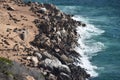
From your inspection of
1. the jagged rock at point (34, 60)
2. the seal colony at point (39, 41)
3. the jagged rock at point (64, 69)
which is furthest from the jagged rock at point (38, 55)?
the jagged rock at point (64, 69)

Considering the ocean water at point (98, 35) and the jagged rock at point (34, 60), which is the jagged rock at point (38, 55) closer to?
the jagged rock at point (34, 60)

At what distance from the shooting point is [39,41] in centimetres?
8931

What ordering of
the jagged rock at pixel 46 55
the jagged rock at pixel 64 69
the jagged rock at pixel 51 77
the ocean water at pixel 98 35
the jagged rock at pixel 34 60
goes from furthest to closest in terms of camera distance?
the ocean water at pixel 98 35 < the jagged rock at pixel 46 55 < the jagged rock at pixel 64 69 < the jagged rock at pixel 34 60 < the jagged rock at pixel 51 77

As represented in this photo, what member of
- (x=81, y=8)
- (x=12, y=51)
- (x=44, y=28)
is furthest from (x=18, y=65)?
(x=81, y=8)

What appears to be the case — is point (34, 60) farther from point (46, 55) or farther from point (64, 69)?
point (64, 69)

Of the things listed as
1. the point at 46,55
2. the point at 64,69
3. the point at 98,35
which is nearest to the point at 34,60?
the point at 46,55

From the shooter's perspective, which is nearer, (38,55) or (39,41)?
(38,55)

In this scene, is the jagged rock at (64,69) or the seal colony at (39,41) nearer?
the seal colony at (39,41)

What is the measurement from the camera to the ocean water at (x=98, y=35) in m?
85.7

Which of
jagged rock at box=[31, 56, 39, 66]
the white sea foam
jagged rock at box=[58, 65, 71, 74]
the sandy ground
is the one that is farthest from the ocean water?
the sandy ground

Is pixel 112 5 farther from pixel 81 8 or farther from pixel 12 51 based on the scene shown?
pixel 12 51

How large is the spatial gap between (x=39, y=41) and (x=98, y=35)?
22133 mm

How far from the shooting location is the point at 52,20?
346 ft

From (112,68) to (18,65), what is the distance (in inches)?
874
